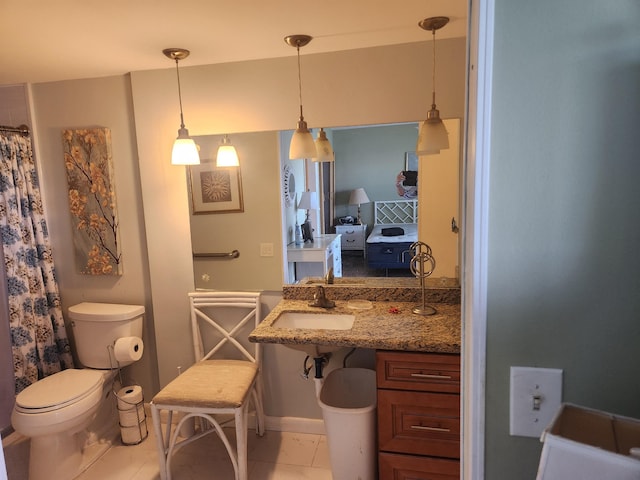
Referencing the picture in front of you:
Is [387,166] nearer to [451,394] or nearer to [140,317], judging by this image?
[451,394]

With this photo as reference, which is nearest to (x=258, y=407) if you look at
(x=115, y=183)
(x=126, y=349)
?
(x=126, y=349)

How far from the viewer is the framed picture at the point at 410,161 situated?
2254 millimetres

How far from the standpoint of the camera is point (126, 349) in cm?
245

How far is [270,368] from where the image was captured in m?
2.55

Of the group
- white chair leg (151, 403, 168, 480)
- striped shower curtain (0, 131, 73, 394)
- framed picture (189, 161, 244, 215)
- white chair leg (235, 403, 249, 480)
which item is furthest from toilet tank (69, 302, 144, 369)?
white chair leg (235, 403, 249, 480)

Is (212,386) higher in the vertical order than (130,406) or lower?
higher

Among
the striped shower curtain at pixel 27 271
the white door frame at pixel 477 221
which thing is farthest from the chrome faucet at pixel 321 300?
the striped shower curtain at pixel 27 271

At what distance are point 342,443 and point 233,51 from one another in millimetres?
1976

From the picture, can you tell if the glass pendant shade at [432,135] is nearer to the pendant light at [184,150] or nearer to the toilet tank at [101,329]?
the pendant light at [184,150]

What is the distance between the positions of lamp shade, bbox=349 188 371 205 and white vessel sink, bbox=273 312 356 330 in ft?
2.30

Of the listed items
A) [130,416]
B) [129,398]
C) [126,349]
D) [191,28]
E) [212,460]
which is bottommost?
[212,460]

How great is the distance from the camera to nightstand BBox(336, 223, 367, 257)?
2492 millimetres

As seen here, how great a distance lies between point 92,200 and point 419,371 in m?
2.17

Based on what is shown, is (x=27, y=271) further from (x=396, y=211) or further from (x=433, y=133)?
(x=433, y=133)
